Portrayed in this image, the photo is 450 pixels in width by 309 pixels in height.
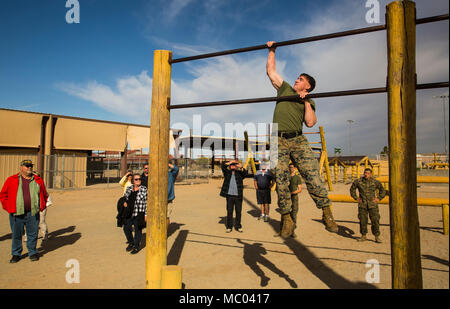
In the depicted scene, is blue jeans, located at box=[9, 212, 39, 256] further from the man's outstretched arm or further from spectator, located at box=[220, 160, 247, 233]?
the man's outstretched arm

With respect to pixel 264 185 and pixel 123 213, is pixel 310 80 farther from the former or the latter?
pixel 264 185

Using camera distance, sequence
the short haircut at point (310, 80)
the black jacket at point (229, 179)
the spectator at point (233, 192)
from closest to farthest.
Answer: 1. the short haircut at point (310, 80)
2. the spectator at point (233, 192)
3. the black jacket at point (229, 179)

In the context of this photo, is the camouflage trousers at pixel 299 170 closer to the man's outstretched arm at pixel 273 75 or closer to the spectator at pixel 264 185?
the man's outstretched arm at pixel 273 75

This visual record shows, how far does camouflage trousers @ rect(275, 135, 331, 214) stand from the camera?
2748mm

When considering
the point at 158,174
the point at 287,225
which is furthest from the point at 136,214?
the point at 287,225

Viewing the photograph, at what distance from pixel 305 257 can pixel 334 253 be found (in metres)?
0.66

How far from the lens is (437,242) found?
16.9 ft

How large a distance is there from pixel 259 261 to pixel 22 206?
3989 mm

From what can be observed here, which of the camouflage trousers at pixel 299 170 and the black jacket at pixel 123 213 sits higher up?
the camouflage trousers at pixel 299 170

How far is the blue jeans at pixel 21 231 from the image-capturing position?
4277 millimetres

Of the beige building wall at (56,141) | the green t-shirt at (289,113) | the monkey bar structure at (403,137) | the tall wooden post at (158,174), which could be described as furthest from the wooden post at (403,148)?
the beige building wall at (56,141)

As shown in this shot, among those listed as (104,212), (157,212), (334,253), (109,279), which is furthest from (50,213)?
(334,253)

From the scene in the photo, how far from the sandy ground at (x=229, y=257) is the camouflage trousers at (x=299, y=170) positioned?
132cm
